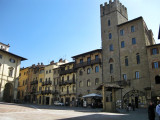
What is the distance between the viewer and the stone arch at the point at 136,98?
31741 mm

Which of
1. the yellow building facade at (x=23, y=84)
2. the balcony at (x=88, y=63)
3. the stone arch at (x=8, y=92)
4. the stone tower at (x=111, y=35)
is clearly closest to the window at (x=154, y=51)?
the stone tower at (x=111, y=35)

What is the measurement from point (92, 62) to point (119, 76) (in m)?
7.92

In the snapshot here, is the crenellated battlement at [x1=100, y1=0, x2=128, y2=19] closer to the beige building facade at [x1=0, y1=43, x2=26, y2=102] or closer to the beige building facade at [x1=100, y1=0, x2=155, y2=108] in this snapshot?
the beige building facade at [x1=100, y1=0, x2=155, y2=108]

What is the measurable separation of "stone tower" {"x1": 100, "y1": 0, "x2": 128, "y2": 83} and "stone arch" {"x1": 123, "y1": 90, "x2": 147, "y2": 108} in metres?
4.05

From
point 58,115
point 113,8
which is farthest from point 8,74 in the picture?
point 58,115

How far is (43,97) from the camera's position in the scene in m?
53.7

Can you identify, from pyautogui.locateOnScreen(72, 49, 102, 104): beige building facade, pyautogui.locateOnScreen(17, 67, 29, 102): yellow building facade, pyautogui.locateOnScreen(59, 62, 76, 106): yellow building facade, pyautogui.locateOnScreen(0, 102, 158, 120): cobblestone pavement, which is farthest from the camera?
pyautogui.locateOnScreen(17, 67, 29, 102): yellow building facade

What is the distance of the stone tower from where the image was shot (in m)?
37.7

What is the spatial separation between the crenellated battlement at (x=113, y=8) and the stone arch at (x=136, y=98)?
19.9m

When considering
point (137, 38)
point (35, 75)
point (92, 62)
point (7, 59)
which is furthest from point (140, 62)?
point (35, 75)

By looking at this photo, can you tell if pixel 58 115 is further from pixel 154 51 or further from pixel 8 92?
pixel 8 92

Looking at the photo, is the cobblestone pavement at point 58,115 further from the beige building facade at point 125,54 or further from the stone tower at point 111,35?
the stone tower at point 111,35

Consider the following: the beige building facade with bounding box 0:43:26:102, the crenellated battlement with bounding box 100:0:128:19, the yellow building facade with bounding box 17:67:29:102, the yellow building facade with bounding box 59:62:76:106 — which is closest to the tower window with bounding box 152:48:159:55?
the crenellated battlement with bounding box 100:0:128:19

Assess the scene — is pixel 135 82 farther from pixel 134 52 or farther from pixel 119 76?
pixel 134 52
